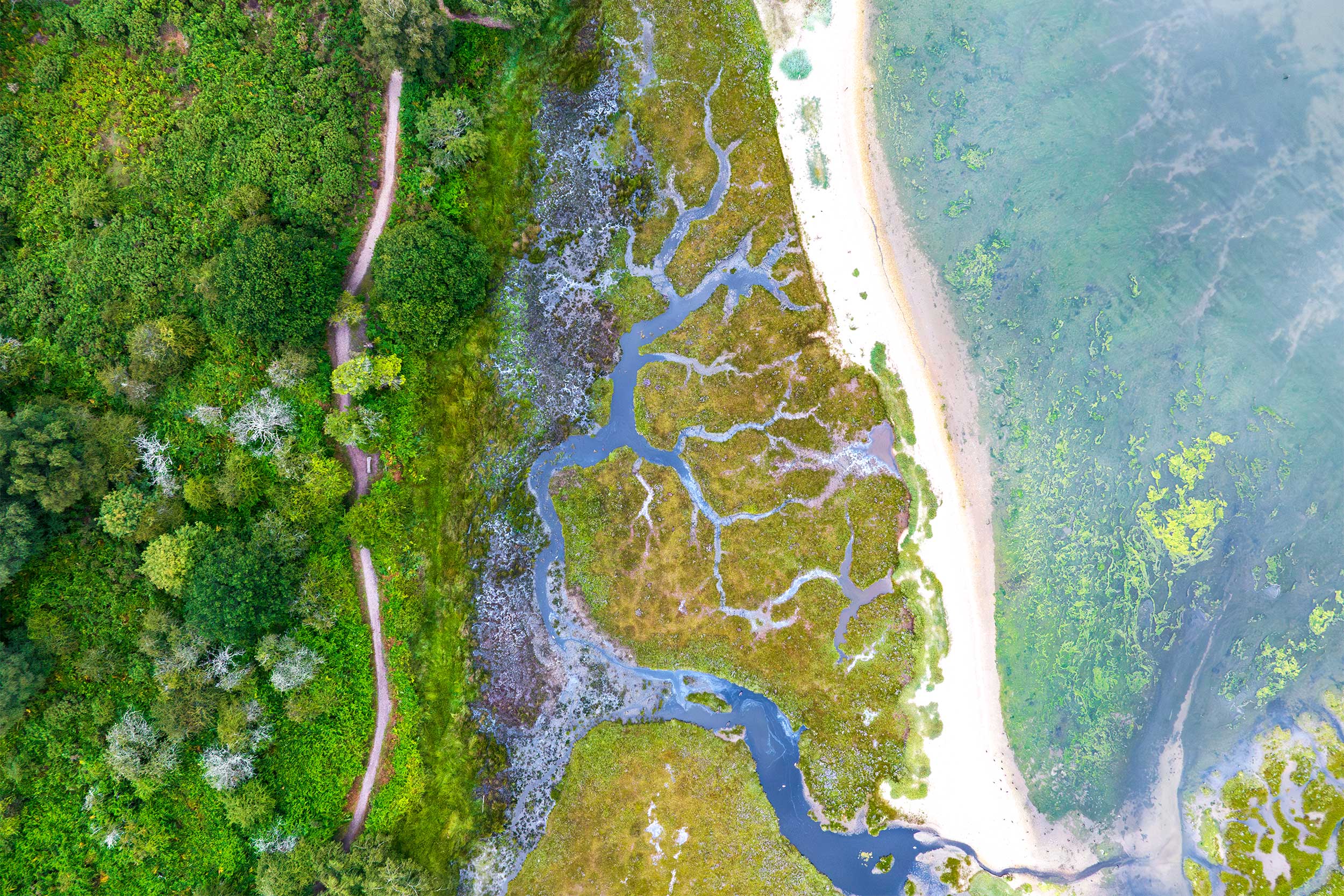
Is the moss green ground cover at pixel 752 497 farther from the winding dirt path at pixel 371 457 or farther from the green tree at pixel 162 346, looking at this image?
the green tree at pixel 162 346

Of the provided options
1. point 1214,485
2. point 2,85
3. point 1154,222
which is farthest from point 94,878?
point 1154,222

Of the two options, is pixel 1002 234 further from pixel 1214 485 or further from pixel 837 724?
pixel 837 724

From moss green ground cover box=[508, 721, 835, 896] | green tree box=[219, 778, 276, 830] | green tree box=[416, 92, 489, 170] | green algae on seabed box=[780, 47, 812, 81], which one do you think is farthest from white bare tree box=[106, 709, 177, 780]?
green algae on seabed box=[780, 47, 812, 81]

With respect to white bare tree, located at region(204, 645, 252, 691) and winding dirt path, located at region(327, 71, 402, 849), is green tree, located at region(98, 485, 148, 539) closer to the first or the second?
white bare tree, located at region(204, 645, 252, 691)

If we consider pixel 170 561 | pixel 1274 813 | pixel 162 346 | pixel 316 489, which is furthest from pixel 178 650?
pixel 1274 813

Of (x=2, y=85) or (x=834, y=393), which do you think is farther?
(x=834, y=393)

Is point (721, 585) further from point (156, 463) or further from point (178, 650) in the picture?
point (156, 463)

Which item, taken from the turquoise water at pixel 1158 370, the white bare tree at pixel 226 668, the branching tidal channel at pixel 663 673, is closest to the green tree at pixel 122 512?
the white bare tree at pixel 226 668

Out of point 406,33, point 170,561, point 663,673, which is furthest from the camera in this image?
point 663,673
